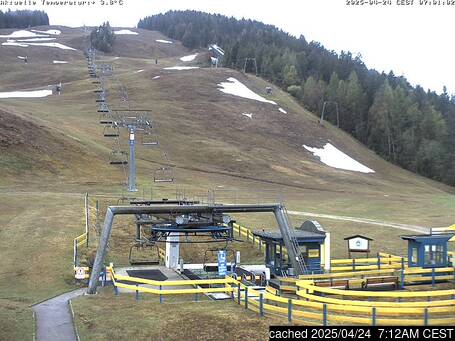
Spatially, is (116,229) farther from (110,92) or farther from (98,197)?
(110,92)

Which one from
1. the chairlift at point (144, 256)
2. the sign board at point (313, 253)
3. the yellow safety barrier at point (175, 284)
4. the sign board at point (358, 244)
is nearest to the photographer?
the yellow safety barrier at point (175, 284)

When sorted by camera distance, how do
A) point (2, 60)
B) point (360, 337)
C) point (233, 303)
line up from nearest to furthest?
point (360, 337) < point (233, 303) < point (2, 60)

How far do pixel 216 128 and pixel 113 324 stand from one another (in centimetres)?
8391

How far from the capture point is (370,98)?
137 m

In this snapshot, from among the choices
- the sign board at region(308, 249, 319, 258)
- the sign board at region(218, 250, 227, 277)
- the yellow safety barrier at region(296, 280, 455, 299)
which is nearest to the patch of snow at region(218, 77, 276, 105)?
the sign board at region(308, 249, 319, 258)

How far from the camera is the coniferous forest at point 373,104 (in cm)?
11081

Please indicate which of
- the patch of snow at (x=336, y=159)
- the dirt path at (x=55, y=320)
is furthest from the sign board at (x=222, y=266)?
the patch of snow at (x=336, y=159)

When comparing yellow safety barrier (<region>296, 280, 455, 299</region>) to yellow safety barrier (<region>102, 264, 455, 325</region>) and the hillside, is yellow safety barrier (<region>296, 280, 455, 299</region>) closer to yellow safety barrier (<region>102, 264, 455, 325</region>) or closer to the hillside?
yellow safety barrier (<region>102, 264, 455, 325</region>)

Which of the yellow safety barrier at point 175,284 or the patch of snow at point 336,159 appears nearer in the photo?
the yellow safety barrier at point 175,284

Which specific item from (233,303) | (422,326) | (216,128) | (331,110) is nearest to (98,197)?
(233,303)

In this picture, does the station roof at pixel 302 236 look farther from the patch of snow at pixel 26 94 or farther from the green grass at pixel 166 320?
the patch of snow at pixel 26 94

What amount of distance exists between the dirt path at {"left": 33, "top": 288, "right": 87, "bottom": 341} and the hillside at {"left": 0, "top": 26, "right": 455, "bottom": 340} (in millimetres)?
691

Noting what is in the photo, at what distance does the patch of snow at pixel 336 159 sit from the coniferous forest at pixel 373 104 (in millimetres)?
15000

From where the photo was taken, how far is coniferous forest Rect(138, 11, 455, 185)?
111m
